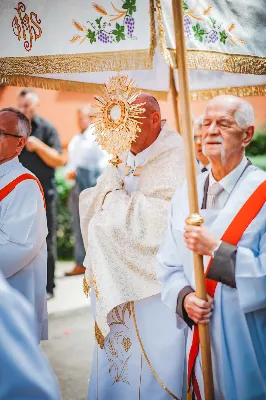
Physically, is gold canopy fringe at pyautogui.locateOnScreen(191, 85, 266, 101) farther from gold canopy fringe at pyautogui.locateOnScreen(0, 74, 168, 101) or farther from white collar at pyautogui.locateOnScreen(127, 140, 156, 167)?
white collar at pyautogui.locateOnScreen(127, 140, 156, 167)

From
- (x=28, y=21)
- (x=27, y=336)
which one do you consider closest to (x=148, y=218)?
(x=28, y=21)

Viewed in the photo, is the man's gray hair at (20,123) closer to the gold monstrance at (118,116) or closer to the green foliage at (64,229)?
the gold monstrance at (118,116)

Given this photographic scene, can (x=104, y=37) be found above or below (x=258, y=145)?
above

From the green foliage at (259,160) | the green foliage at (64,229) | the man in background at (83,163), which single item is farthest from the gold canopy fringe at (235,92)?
the green foliage at (259,160)

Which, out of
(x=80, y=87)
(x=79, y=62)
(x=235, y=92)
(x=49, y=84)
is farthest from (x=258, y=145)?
(x=79, y=62)

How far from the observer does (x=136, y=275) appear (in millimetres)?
3152

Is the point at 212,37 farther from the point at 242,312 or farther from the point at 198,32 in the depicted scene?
the point at 242,312

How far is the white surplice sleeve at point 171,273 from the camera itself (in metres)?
Answer: 2.58

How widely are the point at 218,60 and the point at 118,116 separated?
0.72 metres

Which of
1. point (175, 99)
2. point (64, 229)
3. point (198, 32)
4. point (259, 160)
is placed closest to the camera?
point (198, 32)

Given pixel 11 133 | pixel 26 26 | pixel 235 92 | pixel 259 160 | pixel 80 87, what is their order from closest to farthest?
pixel 26 26 < pixel 11 133 < pixel 80 87 < pixel 235 92 < pixel 259 160

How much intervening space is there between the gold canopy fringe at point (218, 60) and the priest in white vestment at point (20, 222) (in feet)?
4.48

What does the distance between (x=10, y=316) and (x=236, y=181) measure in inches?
58.5

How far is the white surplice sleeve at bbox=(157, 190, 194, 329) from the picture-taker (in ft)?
8.46
